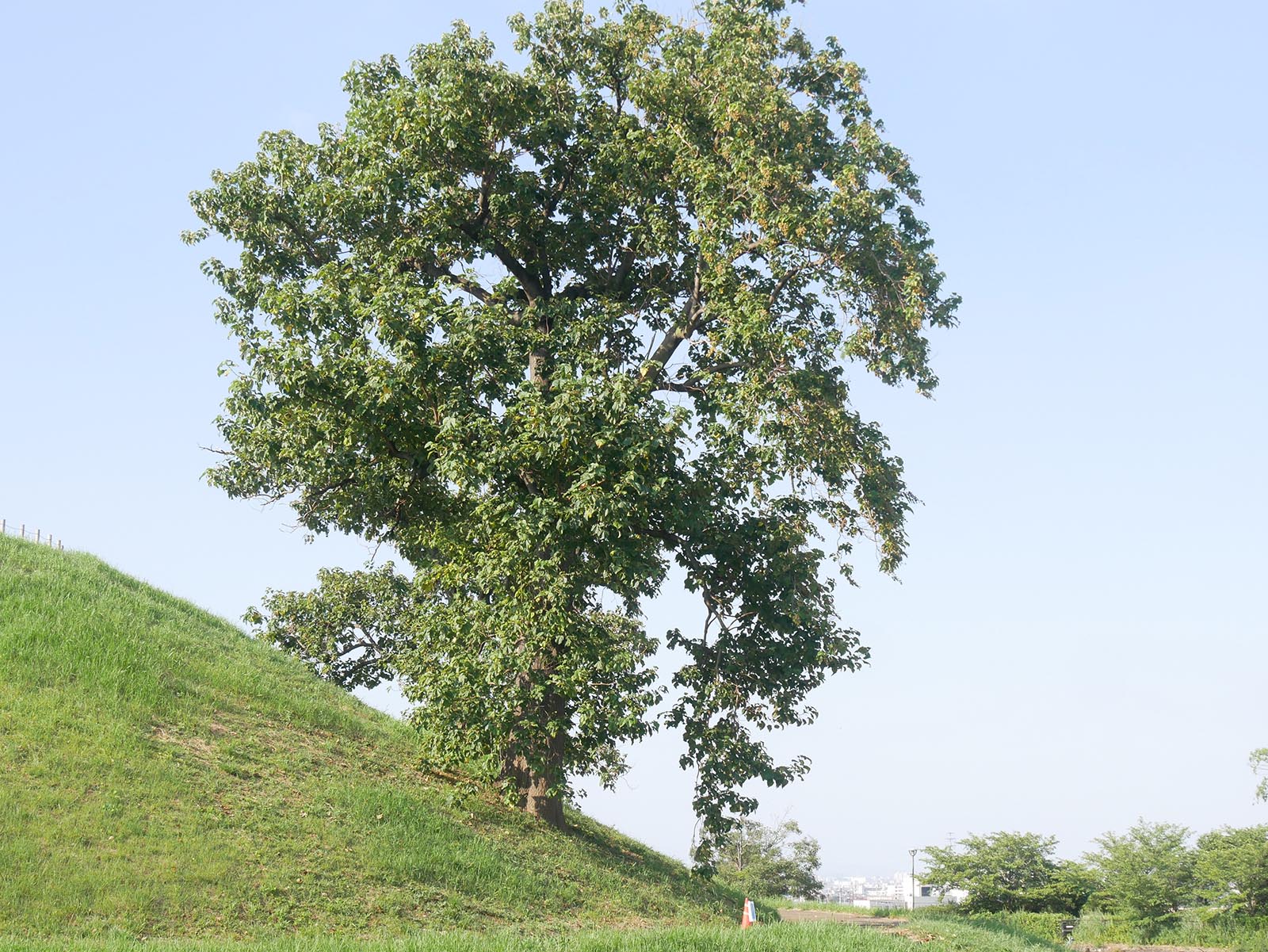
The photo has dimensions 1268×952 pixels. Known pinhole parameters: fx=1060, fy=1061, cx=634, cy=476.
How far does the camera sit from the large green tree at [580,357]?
58.6 ft

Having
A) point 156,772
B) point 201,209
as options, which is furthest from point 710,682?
point 201,209

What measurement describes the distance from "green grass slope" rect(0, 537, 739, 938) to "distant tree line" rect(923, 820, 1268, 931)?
21.8 meters

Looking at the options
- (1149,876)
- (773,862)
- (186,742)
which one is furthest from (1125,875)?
(186,742)

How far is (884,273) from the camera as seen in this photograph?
18672 mm

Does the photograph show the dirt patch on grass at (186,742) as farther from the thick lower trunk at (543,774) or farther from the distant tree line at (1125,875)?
the distant tree line at (1125,875)

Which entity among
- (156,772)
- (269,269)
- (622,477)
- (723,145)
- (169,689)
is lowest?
(156,772)

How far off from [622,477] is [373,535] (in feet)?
24.0

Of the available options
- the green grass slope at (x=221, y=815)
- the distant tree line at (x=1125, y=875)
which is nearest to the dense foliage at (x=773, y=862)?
the distant tree line at (x=1125, y=875)

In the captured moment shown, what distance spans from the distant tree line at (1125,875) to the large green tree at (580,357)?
24.3 meters

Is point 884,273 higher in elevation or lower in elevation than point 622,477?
higher

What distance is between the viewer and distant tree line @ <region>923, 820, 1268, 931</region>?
35.0 meters

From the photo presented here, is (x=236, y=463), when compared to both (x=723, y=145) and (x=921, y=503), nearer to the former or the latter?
(x=723, y=145)

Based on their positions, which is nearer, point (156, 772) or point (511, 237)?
point (156, 772)

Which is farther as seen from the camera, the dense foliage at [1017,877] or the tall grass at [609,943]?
the dense foliage at [1017,877]
